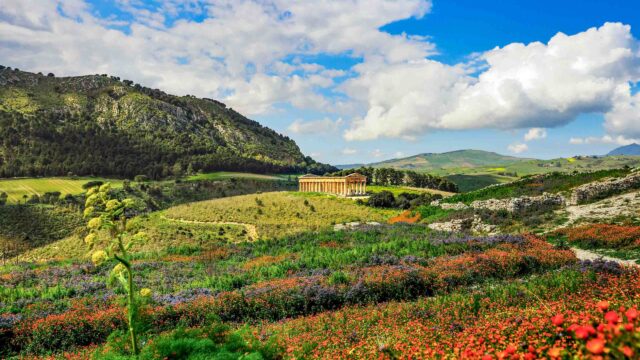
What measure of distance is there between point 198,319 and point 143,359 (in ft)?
24.2

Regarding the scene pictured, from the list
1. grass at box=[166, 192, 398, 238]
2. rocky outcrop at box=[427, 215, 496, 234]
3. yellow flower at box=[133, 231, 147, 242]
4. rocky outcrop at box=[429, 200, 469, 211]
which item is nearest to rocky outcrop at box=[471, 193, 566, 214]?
rocky outcrop at box=[427, 215, 496, 234]

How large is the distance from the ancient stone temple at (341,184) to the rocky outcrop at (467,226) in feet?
205

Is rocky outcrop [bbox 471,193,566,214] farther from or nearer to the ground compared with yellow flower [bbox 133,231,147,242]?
nearer to the ground

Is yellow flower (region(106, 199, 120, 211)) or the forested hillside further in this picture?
the forested hillside

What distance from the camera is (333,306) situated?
591 inches

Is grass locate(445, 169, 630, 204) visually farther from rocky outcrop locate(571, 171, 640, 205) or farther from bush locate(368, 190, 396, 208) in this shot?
bush locate(368, 190, 396, 208)

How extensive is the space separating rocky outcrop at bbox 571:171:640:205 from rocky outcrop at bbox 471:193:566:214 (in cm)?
138

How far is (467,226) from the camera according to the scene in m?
37.9

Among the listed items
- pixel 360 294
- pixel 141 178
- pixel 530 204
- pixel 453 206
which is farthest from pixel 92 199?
pixel 141 178

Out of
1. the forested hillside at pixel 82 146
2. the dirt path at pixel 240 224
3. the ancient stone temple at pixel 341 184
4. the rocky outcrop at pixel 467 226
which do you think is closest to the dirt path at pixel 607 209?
the rocky outcrop at pixel 467 226

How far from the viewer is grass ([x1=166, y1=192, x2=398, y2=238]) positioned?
63.8 m

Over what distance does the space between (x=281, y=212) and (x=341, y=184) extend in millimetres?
36143

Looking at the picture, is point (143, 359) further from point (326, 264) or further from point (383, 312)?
point (326, 264)

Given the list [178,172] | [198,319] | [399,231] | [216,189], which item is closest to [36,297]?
[198,319]
